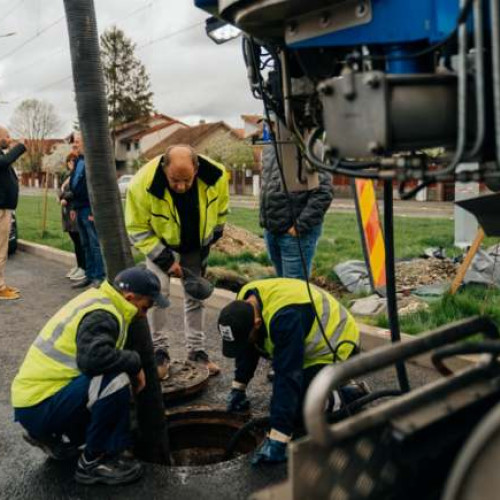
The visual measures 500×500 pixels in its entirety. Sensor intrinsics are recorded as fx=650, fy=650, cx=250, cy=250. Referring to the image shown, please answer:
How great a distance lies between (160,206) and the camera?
471 cm

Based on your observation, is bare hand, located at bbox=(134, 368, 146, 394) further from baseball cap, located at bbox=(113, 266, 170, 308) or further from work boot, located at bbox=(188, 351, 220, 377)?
work boot, located at bbox=(188, 351, 220, 377)

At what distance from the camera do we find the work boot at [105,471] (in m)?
3.48

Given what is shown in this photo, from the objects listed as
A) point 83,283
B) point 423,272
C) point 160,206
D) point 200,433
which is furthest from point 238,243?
point 200,433

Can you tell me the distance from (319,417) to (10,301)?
7.19 m

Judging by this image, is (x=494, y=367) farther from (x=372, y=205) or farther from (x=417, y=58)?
(x=372, y=205)

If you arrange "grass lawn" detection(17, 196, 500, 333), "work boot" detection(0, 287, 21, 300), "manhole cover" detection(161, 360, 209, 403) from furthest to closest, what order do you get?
"work boot" detection(0, 287, 21, 300), "grass lawn" detection(17, 196, 500, 333), "manhole cover" detection(161, 360, 209, 403)

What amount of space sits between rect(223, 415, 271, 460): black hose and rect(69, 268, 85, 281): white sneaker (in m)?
5.85

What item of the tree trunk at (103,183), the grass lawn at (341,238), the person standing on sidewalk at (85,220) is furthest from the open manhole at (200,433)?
the person standing on sidewalk at (85,220)

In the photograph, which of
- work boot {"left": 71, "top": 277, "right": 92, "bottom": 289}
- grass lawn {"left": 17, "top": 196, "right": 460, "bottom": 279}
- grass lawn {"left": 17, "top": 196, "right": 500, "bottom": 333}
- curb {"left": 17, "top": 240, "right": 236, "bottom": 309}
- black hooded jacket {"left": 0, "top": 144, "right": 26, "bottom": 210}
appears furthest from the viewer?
grass lawn {"left": 17, "top": 196, "right": 460, "bottom": 279}

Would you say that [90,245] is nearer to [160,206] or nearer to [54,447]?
[160,206]

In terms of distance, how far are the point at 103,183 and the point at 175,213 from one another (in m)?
1.11

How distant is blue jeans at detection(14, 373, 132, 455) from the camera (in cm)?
343

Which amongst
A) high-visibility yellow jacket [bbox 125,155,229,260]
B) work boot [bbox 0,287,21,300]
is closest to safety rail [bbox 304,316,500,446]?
high-visibility yellow jacket [bbox 125,155,229,260]

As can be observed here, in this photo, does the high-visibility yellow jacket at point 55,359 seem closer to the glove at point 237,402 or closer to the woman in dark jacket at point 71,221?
the glove at point 237,402
